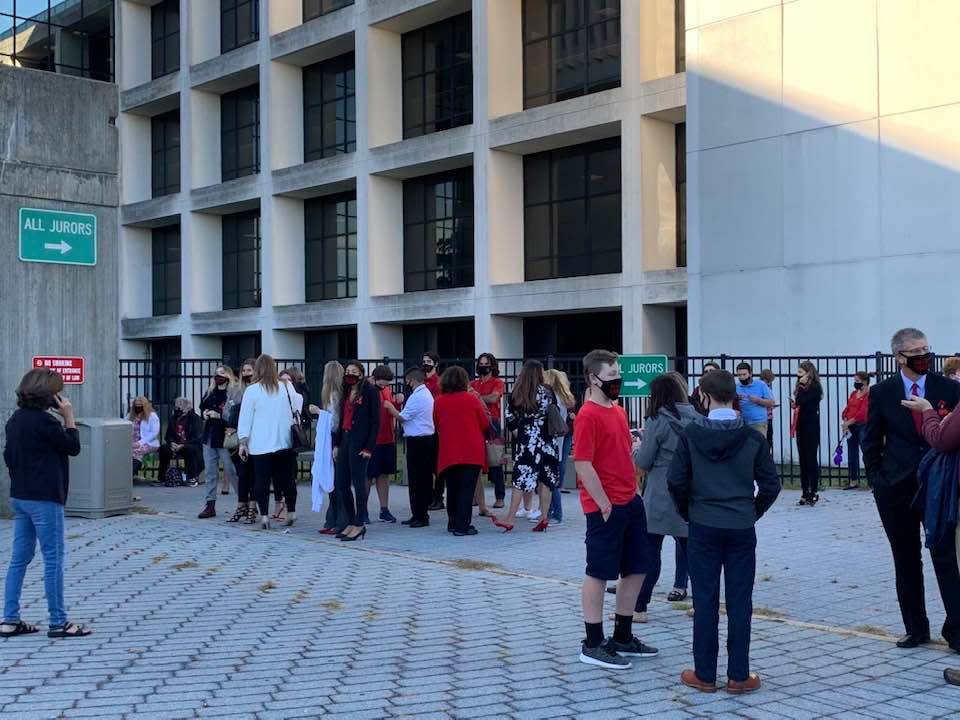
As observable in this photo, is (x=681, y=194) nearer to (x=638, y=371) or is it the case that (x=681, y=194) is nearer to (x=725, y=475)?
(x=638, y=371)

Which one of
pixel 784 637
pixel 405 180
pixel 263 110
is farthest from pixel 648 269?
pixel 784 637

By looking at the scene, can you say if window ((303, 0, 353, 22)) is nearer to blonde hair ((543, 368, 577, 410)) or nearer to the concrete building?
the concrete building

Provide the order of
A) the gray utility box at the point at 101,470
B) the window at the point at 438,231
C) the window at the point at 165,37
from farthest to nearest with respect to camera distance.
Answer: the window at the point at 165,37
the window at the point at 438,231
the gray utility box at the point at 101,470

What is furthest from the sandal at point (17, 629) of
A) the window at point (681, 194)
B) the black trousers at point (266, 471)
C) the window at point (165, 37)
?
the window at point (165, 37)

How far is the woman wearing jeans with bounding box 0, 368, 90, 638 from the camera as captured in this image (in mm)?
7500

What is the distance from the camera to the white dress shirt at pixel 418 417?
13.0 m

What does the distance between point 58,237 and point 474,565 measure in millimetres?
8040

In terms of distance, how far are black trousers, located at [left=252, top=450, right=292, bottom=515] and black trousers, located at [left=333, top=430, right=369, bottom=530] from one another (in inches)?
35.3

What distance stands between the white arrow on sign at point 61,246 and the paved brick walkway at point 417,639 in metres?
4.77

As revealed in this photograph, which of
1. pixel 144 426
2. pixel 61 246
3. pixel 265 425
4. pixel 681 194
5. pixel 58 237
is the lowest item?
pixel 144 426

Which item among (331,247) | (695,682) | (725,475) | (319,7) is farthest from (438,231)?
(695,682)

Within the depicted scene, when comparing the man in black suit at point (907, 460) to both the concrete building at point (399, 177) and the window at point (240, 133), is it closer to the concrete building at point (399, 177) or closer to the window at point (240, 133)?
the concrete building at point (399, 177)

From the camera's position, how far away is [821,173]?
66.7ft

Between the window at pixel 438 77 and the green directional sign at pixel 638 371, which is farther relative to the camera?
the window at pixel 438 77
